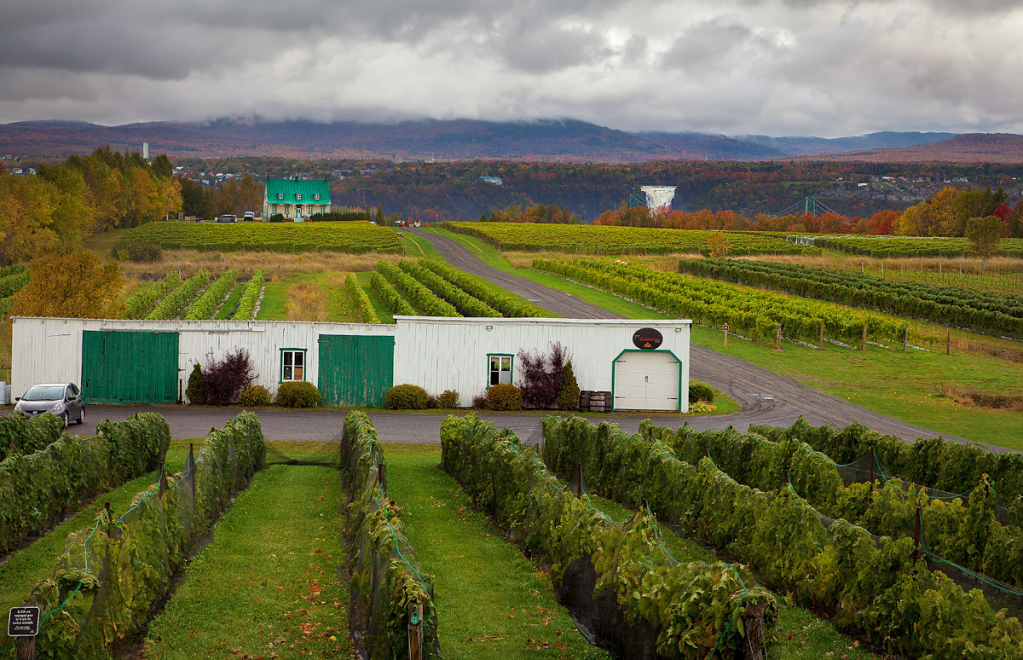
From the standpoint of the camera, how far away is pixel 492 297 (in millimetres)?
51375

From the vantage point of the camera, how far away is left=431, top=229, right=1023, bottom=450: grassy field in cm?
3088

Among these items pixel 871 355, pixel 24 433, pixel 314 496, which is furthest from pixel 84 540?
pixel 871 355

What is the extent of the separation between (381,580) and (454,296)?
139 ft

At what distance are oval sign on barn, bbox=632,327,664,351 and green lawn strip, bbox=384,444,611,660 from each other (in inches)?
528

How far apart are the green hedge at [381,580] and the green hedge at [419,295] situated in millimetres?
30018

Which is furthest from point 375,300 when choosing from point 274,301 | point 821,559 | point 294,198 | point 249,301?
point 294,198

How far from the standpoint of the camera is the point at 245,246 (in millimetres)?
91188

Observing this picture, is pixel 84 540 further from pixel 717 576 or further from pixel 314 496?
pixel 314 496

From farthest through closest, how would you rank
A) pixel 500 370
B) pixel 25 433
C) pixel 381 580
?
pixel 500 370, pixel 25 433, pixel 381 580

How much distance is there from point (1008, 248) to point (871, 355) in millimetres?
70821

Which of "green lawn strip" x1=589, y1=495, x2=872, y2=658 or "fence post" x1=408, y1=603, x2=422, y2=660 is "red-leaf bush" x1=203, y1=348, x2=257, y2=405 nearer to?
"green lawn strip" x1=589, y1=495, x2=872, y2=658

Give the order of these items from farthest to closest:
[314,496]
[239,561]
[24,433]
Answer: [24,433] → [314,496] → [239,561]

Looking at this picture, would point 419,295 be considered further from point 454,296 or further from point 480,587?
point 480,587

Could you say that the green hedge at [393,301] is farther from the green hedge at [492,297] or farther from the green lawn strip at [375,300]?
the green hedge at [492,297]
